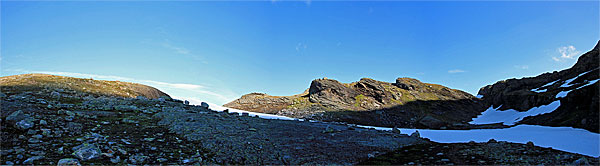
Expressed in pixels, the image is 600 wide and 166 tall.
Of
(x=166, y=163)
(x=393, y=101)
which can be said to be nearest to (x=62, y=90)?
(x=166, y=163)

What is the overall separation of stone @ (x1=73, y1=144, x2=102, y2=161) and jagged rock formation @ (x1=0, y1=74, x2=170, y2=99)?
2425cm

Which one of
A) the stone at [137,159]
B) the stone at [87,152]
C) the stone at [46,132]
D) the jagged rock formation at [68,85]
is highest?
the jagged rock formation at [68,85]

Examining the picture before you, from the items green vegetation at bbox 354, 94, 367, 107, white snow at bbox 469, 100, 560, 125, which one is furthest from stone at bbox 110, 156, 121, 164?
green vegetation at bbox 354, 94, 367, 107

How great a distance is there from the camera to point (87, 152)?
9703 mm

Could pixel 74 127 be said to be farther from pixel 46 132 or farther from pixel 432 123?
pixel 432 123

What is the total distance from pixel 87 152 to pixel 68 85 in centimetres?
3204

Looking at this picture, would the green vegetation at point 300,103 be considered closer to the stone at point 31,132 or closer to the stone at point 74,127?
the stone at point 74,127

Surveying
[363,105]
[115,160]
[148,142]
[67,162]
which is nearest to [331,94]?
[363,105]

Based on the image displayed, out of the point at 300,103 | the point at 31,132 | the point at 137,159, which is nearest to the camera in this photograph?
the point at 137,159

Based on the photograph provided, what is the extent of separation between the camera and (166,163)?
10703 millimetres

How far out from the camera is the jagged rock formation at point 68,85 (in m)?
28.7

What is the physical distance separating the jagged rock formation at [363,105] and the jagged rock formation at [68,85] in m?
33.3

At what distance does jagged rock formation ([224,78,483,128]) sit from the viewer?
66.2 metres

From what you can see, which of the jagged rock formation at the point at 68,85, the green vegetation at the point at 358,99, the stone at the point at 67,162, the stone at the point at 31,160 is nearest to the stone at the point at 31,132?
the stone at the point at 31,160
